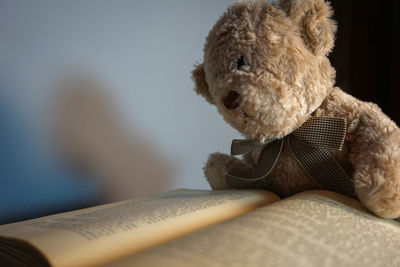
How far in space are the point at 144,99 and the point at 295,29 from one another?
0.42m

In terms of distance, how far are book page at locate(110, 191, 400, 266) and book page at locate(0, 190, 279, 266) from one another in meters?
0.06

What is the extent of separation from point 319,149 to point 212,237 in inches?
13.3

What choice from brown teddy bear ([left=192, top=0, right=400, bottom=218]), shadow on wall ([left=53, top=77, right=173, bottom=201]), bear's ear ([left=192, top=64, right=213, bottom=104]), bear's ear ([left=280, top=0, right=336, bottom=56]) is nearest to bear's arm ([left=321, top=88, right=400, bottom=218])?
brown teddy bear ([left=192, top=0, right=400, bottom=218])

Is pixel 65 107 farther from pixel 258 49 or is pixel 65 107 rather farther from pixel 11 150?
pixel 258 49

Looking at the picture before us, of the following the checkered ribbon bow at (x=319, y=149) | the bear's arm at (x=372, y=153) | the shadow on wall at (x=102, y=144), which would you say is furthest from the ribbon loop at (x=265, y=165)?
the shadow on wall at (x=102, y=144)

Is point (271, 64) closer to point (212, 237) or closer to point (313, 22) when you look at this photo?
point (313, 22)

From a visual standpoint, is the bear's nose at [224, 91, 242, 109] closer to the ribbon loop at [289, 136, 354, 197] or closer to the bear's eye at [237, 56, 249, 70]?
the bear's eye at [237, 56, 249, 70]

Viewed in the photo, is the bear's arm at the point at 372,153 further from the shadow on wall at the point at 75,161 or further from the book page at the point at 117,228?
the shadow on wall at the point at 75,161

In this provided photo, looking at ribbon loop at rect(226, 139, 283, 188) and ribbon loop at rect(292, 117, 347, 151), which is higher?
ribbon loop at rect(292, 117, 347, 151)

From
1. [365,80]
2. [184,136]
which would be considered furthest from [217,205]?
[365,80]

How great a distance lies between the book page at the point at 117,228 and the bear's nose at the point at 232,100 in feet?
0.54

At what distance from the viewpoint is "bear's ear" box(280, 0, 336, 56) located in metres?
0.61

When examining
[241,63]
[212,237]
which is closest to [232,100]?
[241,63]

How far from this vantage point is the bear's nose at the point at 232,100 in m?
0.59
